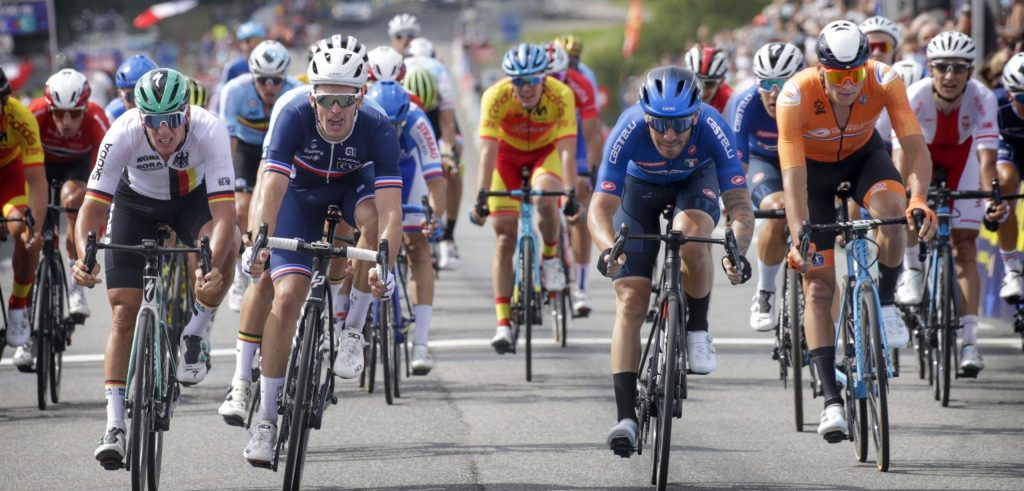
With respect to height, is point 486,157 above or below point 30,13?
below

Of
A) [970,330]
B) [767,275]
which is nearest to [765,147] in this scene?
[767,275]

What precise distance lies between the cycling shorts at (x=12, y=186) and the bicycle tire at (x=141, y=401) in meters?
3.33

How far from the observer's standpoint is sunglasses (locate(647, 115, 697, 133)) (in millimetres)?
7594

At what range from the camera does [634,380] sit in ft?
25.0

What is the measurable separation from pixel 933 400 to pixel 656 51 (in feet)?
197

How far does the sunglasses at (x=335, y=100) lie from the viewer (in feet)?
25.7

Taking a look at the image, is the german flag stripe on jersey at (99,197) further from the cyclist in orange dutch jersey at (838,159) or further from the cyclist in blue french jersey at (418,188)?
the cyclist in orange dutch jersey at (838,159)

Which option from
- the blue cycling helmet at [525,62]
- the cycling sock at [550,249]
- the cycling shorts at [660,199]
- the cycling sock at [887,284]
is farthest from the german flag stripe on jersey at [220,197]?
the cycling sock at [550,249]

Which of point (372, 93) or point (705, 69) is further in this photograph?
point (705, 69)

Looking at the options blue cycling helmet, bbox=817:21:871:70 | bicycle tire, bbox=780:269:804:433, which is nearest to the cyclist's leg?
bicycle tire, bbox=780:269:804:433

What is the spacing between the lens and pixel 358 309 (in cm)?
857

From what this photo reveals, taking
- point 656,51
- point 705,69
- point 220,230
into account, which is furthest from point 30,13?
point 656,51

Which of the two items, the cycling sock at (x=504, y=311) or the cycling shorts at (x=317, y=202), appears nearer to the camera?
the cycling shorts at (x=317, y=202)

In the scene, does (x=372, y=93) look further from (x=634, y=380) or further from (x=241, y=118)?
(x=634, y=380)
